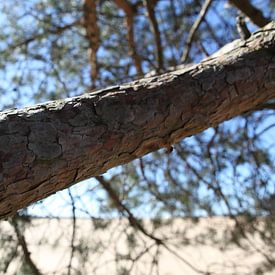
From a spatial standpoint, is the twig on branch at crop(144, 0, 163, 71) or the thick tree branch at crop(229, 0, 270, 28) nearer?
the thick tree branch at crop(229, 0, 270, 28)

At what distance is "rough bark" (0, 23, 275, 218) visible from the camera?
33.9 inches

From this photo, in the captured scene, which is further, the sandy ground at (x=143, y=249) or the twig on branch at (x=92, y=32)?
the twig on branch at (x=92, y=32)

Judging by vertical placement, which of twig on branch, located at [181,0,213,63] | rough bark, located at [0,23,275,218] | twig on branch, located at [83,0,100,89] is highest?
twig on branch, located at [83,0,100,89]

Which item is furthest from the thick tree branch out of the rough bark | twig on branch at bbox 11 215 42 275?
twig on branch at bbox 11 215 42 275

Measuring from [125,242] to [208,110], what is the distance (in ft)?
4.82

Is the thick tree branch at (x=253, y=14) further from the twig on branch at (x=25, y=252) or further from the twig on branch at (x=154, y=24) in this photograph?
the twig on branch at (x=25, y=252)

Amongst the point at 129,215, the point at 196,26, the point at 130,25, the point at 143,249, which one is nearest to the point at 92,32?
the point at 130,25

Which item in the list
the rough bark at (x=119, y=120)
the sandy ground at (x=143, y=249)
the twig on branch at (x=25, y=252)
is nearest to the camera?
the rough bark at (x=119, y=120)

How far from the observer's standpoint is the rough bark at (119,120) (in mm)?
862

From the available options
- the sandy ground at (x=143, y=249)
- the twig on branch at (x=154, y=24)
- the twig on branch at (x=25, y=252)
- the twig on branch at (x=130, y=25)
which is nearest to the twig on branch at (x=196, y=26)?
the twig on branch at (x=154, y=24)

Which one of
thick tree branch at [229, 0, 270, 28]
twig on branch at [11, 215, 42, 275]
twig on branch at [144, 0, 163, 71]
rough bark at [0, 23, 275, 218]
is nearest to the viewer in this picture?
rough bark at [0, 23, 275, 218]

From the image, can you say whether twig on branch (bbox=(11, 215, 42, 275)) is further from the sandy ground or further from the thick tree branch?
the thick tree branch

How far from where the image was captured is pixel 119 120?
1017 mm

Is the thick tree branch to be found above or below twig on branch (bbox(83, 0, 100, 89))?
below
